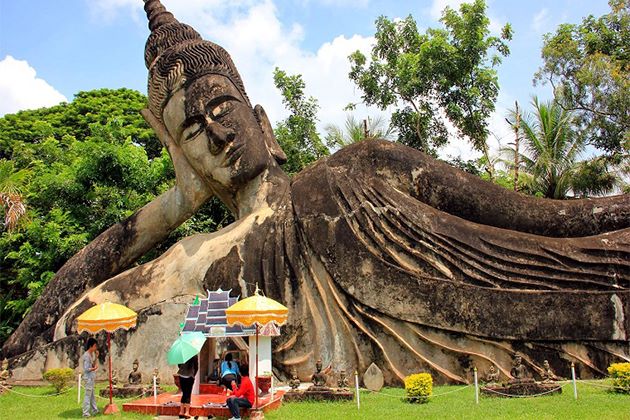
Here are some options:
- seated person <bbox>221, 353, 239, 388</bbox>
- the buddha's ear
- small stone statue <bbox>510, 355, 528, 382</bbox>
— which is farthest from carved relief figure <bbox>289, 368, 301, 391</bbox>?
the buddha's ear

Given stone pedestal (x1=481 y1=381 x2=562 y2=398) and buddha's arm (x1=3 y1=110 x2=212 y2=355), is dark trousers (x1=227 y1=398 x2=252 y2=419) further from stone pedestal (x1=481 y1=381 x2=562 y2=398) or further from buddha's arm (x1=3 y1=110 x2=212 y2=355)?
buddha's arm (x1=3 y1=110 x2=212 y2=355)

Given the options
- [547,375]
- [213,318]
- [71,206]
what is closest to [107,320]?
[213,318]

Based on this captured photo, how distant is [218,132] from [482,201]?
13.5 ft

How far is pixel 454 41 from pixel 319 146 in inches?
190

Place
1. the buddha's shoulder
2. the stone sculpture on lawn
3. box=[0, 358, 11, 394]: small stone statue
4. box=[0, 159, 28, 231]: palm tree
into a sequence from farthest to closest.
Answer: box=[0, 159, 28, 231]: palm tree → the buddha's shoulder → box=[0, 358, 11, 394]: small stone statue → the stone sculpture on lawn

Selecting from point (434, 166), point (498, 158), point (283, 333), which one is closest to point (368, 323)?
point (283, 333)

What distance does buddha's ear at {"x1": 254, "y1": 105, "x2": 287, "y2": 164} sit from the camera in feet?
35.5

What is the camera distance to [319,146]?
1898cm

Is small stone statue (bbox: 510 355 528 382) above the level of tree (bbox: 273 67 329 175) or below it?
below

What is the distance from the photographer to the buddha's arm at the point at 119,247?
1042cm

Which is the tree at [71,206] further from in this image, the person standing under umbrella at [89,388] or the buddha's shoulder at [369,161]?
the person standing under umbrella at [89,388]

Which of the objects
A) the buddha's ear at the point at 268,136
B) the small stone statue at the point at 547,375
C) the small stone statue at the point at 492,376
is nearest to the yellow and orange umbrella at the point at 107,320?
the buddha's ear at the point at 268,136

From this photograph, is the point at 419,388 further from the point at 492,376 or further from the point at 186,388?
the point at 186,388

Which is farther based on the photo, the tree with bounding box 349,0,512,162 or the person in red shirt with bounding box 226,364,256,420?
the tree with bounding box 349,0,512,162
